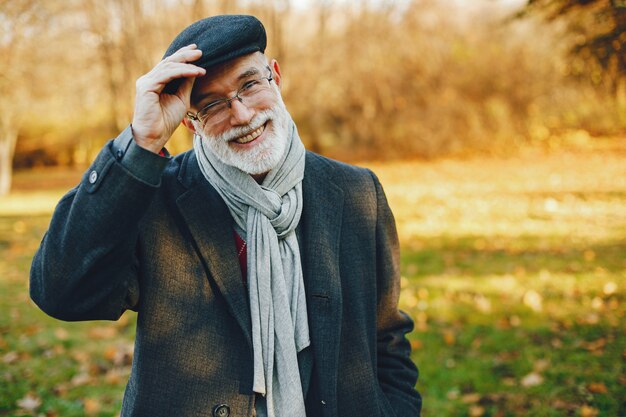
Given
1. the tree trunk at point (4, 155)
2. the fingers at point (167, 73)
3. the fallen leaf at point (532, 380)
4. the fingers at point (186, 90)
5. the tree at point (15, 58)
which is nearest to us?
the fingers at point (167, 73)

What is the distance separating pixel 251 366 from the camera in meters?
1.89

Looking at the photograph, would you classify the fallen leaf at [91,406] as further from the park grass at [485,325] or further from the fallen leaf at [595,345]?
the fallen leaf at [595,345]

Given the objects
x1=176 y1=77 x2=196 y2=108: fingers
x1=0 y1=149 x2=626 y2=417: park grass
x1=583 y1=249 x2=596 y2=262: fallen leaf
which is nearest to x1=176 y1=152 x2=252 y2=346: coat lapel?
x1=176 y1=77 x2=196 y2=108: fingers

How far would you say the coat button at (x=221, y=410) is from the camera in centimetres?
185

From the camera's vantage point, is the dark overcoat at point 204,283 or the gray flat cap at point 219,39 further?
the gray flat cap at point 219,39

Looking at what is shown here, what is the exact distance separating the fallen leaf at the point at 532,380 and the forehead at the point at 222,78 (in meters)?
3.50

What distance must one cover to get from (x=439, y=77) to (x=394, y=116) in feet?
7.54

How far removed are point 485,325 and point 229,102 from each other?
13.8 feet

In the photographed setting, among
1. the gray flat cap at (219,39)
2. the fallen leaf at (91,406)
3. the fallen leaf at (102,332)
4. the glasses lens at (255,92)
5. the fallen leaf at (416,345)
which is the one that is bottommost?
the fallen leaf at (102,332)

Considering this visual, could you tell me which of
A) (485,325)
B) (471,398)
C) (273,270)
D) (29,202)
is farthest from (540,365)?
(29,202)

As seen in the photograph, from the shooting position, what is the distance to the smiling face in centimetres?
197

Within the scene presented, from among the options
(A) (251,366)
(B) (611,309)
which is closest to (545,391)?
(B) (611,309)

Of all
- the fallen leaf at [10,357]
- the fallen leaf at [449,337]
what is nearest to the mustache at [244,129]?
the fallen leaf at [449,337]

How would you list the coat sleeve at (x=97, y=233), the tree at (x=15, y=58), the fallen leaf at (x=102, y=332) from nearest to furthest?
the coat sleeve at (x=97, y=233)
the fallen leaf at (x=102, y=332)
the tree at (x=15, y=58)
